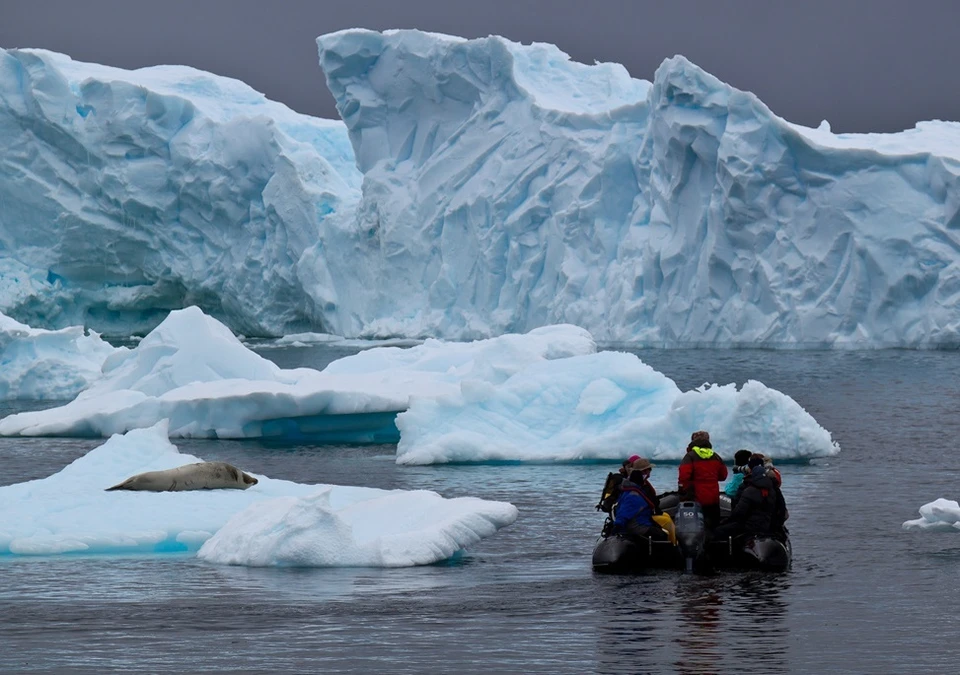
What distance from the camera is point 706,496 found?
37.4 ft

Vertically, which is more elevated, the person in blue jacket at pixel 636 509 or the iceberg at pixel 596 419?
the iceberg at pixel 596 419

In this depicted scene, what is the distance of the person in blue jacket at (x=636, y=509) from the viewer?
1123 cm

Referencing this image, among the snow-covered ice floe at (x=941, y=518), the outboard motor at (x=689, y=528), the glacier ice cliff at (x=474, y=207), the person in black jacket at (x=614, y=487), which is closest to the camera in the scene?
the outboard motor at (x=689, y=528)

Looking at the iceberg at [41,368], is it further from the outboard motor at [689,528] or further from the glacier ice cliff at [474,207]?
the outboard motor at [689,528]

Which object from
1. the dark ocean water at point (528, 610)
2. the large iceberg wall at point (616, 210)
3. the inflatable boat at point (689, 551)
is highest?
the large iceberg wall at point (616, 210)

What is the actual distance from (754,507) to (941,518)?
3321 millimetres

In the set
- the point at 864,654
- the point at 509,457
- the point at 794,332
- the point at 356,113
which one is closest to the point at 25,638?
the point at 864,654

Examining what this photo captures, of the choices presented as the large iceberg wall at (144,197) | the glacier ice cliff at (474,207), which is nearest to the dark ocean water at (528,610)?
the glacier ice cliff at (474,207)

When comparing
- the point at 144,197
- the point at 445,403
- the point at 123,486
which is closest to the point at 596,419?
the point at 445,403

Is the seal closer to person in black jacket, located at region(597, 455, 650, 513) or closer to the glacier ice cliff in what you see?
person in black jacket, located at region(597, 455, 650, 513)

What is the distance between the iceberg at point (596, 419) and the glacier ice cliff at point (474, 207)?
59.3 feet

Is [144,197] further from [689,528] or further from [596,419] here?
[689,528]

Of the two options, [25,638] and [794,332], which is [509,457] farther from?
[794,332]

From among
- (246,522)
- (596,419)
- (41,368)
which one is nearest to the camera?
(246,522)
